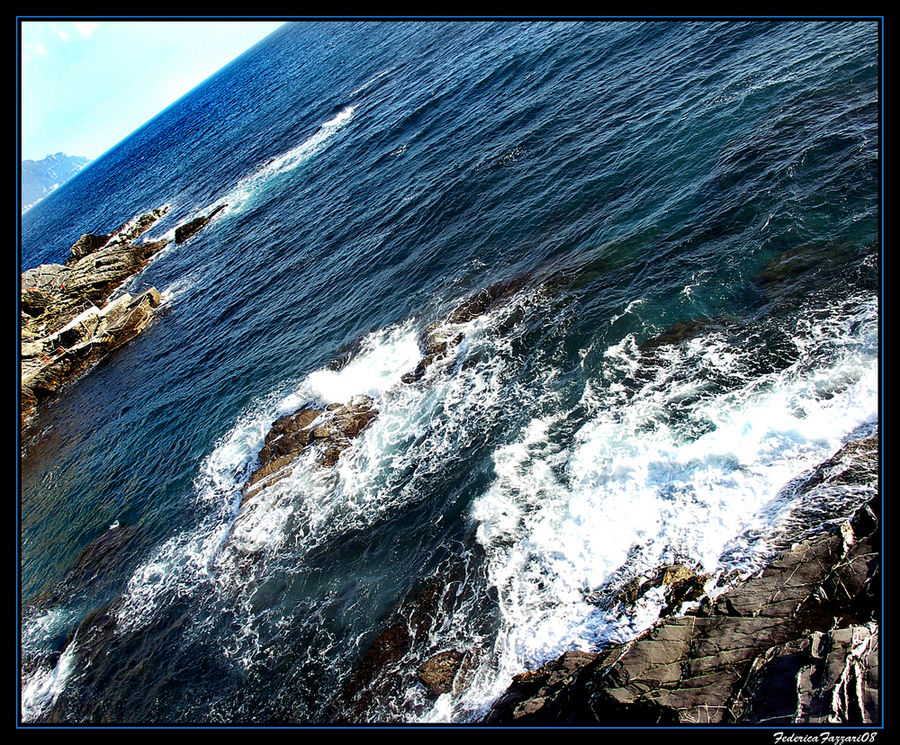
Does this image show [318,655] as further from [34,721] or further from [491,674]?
[34,721]

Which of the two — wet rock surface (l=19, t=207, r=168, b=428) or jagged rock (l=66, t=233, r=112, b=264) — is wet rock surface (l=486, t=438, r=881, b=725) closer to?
wet rock surface (l=19, t=207, r=168, b=428)

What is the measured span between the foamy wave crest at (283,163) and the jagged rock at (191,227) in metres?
2.90

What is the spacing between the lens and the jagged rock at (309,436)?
23281mm

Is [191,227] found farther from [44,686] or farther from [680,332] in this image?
[680,332]

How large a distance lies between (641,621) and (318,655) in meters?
10.8

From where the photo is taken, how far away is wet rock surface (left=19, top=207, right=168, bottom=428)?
4512cm

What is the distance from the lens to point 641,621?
41.2ft

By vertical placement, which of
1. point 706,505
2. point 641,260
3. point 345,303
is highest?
point 345,303

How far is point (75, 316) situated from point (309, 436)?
46713 millimetres

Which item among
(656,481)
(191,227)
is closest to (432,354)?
(656,481)

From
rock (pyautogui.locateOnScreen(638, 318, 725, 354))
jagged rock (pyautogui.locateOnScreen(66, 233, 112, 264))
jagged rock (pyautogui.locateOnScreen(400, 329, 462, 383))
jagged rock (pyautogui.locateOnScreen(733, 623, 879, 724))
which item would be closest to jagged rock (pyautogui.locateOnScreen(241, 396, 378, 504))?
jagged rock (pyautogui.locateOnScreen(400, 329, 462, 383))

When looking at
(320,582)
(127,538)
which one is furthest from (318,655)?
(127,538)

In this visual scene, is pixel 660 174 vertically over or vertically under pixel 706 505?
over

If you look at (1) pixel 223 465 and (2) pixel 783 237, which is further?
(1) pixel 223 465
